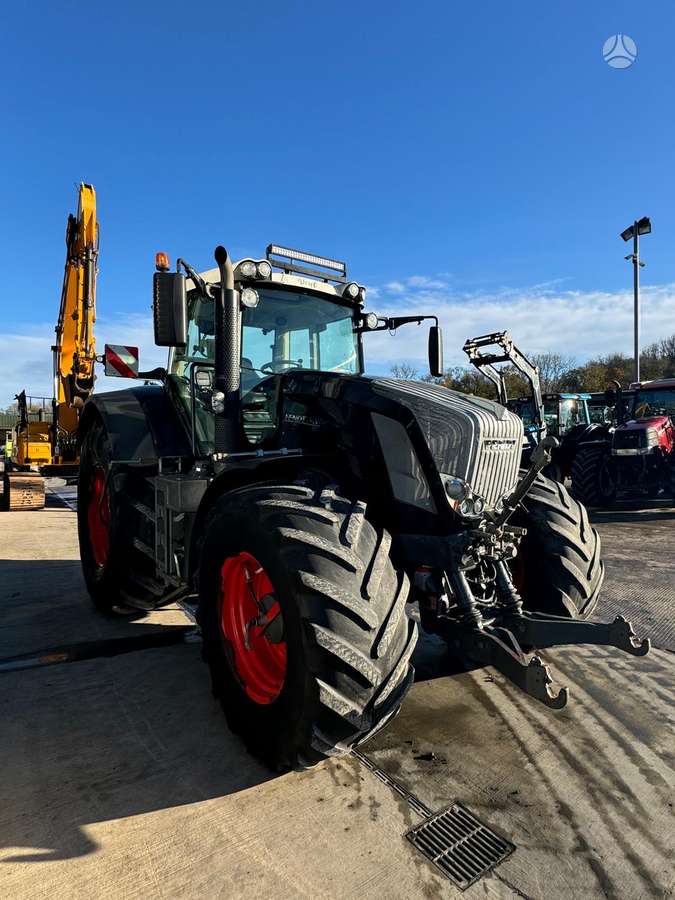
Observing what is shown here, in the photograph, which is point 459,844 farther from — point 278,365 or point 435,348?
point 435,348

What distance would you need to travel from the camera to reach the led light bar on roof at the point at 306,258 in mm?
3668

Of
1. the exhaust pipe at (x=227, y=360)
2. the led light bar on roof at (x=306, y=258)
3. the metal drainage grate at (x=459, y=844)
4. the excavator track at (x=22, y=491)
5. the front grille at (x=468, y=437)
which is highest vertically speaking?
the led light bar on roof at (x=306, y=258)

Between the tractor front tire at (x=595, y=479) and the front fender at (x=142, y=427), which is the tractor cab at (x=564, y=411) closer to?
the tractor front tire at (x=595, y=479)

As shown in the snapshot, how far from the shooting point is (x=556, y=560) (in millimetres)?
3051

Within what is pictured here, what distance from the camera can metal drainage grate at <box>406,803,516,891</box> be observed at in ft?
6.02

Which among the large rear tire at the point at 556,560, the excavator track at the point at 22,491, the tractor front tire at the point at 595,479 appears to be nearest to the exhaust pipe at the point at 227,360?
the large rear tire at the point at 556,560

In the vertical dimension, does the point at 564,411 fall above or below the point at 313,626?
above

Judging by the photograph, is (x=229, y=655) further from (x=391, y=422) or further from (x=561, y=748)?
(x=561, y=748)

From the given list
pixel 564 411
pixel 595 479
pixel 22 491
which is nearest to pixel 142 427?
pixel 22 491

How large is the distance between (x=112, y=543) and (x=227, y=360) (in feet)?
5.68

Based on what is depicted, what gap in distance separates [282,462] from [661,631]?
3064 mm

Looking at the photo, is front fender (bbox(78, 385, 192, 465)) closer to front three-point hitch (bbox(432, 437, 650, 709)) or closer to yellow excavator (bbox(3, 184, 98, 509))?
front three-point hitch (bbox(432, 437, 650, 709))

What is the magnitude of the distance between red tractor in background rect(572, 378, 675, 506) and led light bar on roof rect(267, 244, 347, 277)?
828 centimetres

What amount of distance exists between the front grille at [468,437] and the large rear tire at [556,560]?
474 mm
